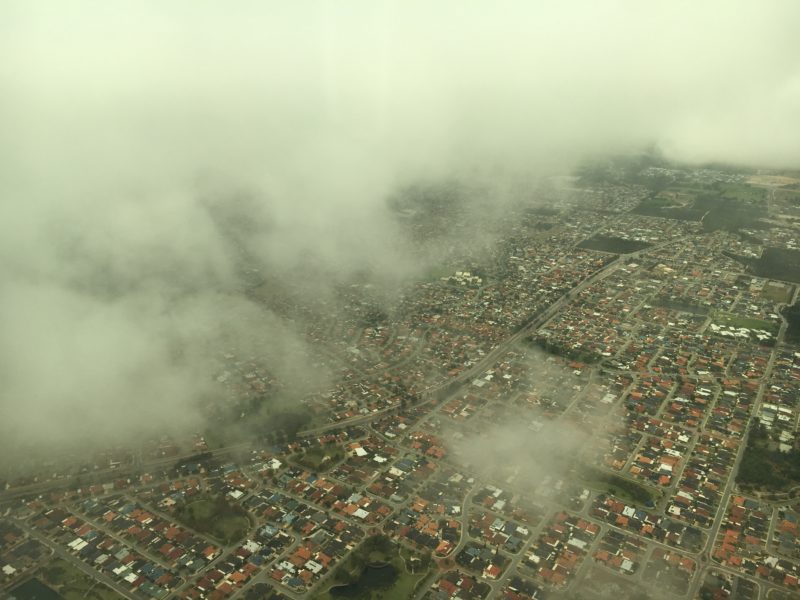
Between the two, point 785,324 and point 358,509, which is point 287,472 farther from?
point 785,324

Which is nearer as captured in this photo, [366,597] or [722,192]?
[366,597]

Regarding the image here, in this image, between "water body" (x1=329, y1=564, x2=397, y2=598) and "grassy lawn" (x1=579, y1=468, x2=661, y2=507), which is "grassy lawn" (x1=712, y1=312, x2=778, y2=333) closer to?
"grassy lawn" (x1=579, y1=468, x2=661, y2=507)

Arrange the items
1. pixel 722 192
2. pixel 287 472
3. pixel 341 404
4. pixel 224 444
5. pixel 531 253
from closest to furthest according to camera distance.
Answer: pixel 287 472 < pixel 224 444 < pixel 341 404 < pixel 531 253 < pixel 722 192

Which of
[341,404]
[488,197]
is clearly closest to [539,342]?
[341,404]

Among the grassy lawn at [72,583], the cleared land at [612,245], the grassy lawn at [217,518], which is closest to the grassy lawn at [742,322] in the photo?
the cleared land at [612,245]

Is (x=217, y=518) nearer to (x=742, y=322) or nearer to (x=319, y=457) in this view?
(x=319, y=457)

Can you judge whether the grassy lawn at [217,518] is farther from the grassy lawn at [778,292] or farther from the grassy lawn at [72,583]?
the grassy lawn at [778,292]
